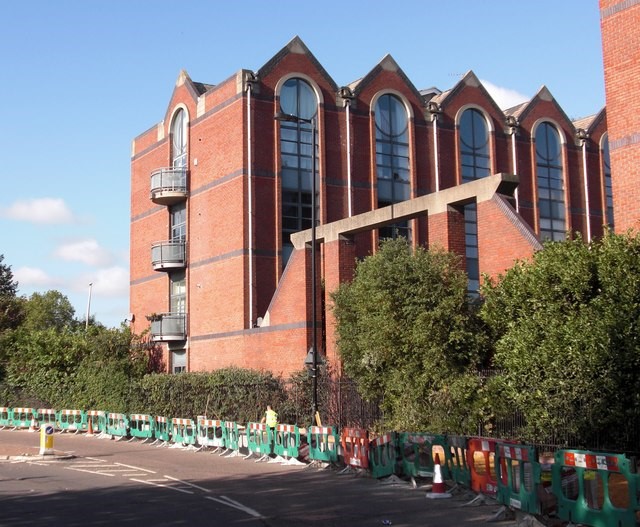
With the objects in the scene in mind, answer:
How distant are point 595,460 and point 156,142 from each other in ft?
125

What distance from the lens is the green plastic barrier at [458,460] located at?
48.2 ft

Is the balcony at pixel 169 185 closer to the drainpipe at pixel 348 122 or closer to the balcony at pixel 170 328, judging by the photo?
the balcony at pixel 170 328

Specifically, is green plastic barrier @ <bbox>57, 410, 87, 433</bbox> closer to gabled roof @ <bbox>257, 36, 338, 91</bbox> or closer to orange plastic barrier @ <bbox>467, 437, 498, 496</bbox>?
gabled roof @ <bbox>257, 36, 338, 91</bbox>

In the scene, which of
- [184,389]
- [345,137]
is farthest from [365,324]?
[345,137]

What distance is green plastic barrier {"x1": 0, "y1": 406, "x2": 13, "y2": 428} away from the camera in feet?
130

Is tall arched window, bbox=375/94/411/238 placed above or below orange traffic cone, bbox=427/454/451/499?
above

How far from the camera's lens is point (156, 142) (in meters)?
45.8

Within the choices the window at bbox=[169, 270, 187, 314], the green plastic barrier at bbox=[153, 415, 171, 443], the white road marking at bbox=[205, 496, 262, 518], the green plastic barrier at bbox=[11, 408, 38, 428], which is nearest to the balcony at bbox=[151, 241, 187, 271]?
the window at bbox=[169, 270, 187, 314]

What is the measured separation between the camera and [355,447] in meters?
18.7

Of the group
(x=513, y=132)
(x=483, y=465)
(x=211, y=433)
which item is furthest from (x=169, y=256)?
(x=483, y=465)

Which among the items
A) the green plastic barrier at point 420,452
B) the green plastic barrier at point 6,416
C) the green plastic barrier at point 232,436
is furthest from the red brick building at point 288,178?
the green plastic barrier at point 420,452

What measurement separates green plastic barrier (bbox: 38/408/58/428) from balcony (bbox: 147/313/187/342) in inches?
241

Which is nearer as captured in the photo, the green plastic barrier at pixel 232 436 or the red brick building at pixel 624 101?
the red brick building at pixel 624 101

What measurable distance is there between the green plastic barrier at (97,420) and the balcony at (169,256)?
976cm
